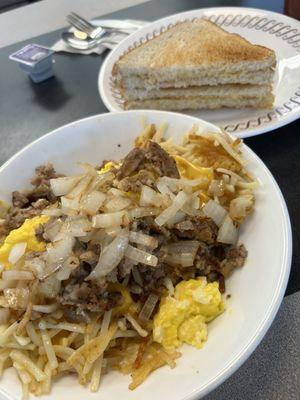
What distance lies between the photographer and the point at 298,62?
183cm

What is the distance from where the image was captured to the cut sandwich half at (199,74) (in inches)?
67.1

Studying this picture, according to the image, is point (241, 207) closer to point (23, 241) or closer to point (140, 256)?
point (140, 256)

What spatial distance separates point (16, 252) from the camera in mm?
1068

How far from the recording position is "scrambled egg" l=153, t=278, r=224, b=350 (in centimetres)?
99

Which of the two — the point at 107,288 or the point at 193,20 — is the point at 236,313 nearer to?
the point at 107,288

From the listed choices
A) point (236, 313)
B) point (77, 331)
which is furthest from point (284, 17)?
point (77, 331)

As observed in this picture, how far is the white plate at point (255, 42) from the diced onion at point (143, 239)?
0.65 meters

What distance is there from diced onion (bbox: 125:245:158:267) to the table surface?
36cm

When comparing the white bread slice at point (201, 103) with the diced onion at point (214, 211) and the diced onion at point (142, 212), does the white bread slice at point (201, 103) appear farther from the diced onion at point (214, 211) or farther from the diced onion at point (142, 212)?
the diced onion at point (142, 212)

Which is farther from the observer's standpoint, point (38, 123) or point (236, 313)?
point (38, 123)

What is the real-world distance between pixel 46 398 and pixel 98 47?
179 cm

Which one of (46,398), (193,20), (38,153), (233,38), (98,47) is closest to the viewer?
(46,398)

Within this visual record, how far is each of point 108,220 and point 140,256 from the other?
0.36 ft

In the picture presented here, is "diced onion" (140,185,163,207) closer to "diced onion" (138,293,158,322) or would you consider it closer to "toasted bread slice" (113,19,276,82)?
"diced onion" (138,293,158,322)
